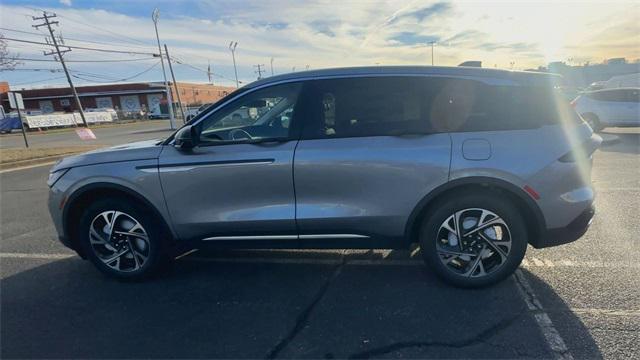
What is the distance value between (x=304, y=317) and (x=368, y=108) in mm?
1764

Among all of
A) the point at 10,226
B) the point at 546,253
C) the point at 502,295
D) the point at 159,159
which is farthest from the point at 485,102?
the point at 10,226

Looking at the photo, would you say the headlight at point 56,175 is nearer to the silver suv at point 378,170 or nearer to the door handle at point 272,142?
the silver suv at point 378,170

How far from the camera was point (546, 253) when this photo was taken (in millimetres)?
3920

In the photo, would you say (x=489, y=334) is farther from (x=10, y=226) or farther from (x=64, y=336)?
(x=10, y=226)

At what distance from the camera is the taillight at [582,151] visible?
304 centimetres

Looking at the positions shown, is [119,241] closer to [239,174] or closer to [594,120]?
[239,174]

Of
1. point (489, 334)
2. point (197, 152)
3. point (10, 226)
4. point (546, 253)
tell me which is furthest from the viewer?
point (10, 226)

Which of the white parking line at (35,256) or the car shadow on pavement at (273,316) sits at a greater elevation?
the white parking line at (35,256)

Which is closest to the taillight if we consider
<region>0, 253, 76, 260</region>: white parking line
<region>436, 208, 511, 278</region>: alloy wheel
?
<region>436, 208, 511, 278</region>: alloy wheel

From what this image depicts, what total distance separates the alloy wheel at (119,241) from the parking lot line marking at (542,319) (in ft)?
10.9

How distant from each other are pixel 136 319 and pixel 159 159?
4.41ft

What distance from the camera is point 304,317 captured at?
9.77 feet

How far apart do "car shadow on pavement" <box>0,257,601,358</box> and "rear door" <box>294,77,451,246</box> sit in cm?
55

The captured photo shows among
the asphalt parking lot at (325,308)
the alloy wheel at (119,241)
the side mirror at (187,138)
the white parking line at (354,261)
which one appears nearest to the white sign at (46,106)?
the white parking line at (354,261)
